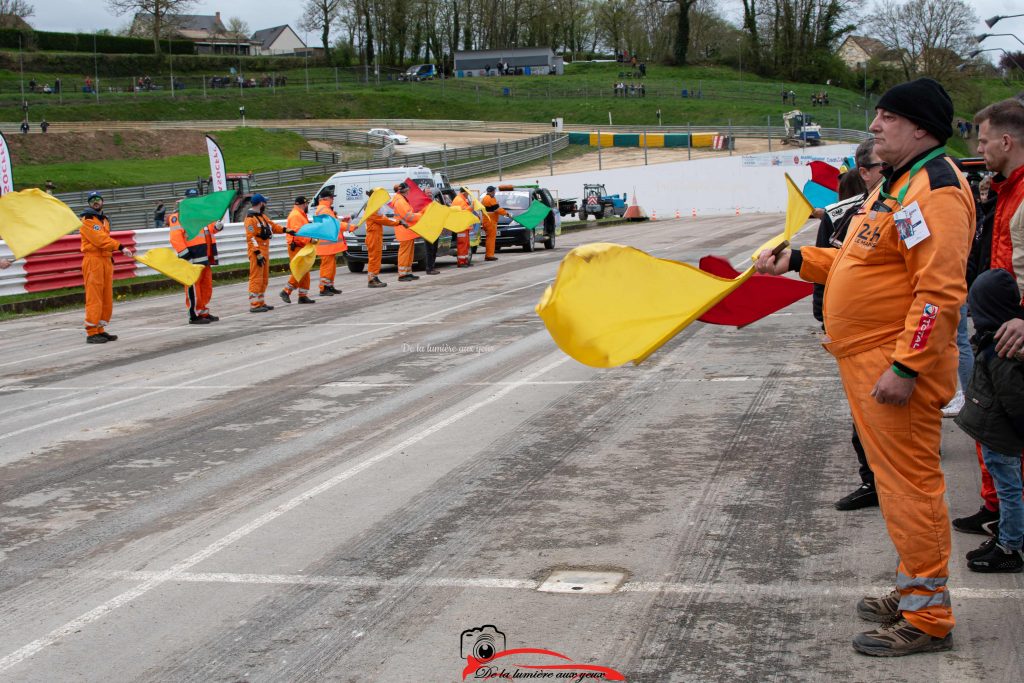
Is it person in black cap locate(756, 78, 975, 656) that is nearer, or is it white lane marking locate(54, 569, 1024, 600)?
person in black cap locate(756, 78, 975, 656)

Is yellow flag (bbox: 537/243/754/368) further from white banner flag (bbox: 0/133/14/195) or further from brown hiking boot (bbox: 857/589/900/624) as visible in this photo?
white banner flag (bbox: 0/133/14/195)

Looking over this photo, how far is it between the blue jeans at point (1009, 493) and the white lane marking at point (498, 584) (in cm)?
30

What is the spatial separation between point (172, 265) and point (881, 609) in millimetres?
12784

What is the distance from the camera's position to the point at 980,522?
560cm

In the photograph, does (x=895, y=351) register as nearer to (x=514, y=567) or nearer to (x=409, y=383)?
(x=514, y=567)

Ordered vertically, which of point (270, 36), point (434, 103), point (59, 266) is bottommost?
point (59, 266)

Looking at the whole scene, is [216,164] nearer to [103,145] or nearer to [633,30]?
[103,145]

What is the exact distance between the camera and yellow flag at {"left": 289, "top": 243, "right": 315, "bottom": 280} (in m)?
17.8

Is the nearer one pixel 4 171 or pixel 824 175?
pixel 824 175

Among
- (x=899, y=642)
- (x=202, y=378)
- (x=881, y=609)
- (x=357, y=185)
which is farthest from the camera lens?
(x=357, y=185)

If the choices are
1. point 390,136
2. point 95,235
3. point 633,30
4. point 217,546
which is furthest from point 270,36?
point 217,546

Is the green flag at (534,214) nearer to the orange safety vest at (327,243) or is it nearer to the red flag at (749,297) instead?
the orange safety vest at (327,243)

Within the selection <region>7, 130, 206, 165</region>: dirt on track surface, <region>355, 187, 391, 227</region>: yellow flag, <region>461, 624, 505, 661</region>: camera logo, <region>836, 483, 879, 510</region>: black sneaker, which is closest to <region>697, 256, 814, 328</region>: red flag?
<region>836, 483, 879, 510</region>: black sneaker

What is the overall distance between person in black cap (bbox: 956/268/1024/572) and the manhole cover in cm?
170
